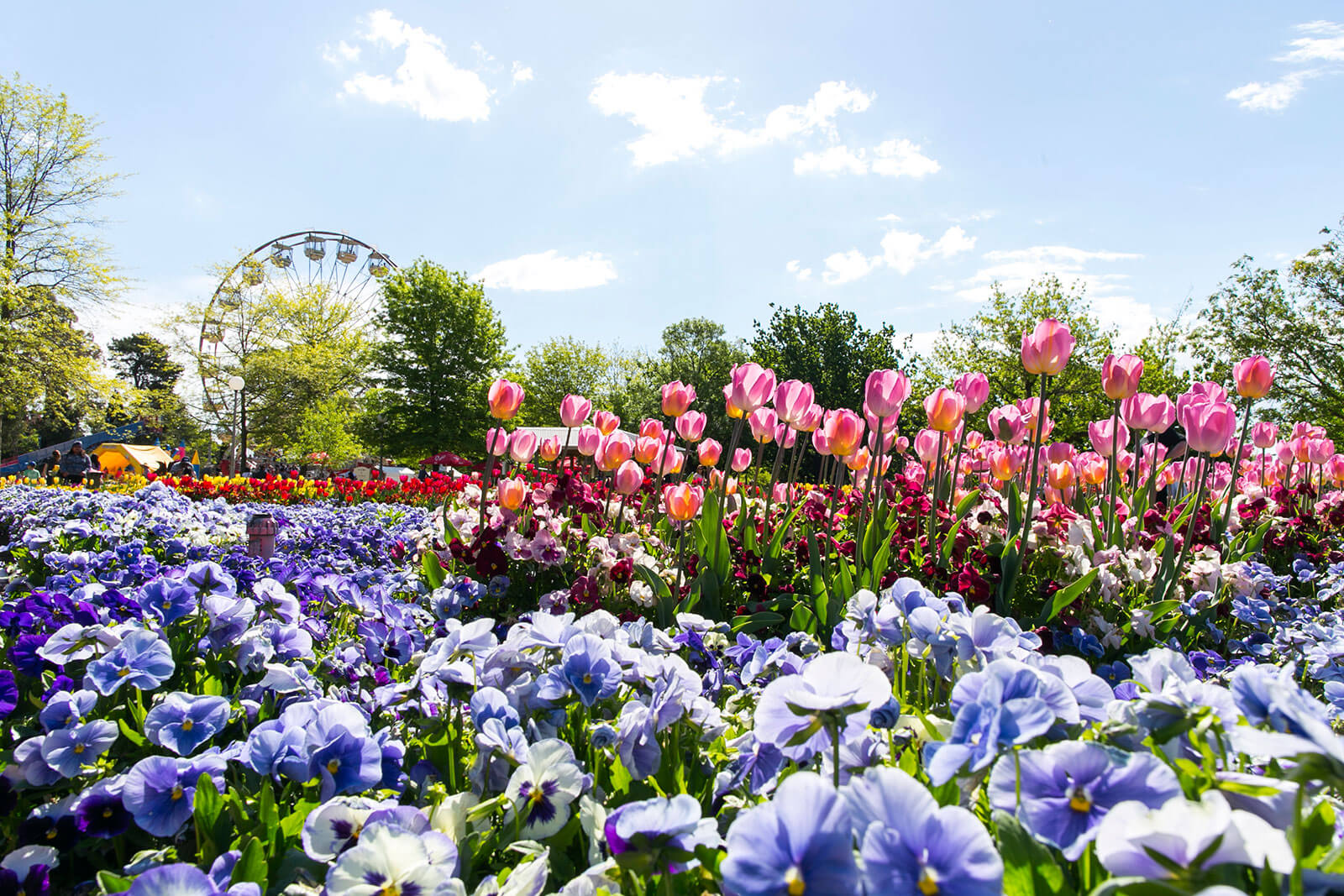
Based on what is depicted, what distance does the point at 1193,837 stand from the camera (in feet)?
2.05

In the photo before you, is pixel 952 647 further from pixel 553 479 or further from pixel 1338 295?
pixel 1338 295

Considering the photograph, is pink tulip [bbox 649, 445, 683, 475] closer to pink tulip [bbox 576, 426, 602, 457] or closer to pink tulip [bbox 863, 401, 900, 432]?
pink tulip [bbox 576, 426, 602, 457]

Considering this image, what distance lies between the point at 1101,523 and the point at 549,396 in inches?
1707

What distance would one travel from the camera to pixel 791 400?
330 centimetres

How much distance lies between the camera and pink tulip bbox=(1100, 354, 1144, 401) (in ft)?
10.9

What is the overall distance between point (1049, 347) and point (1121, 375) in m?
0.66

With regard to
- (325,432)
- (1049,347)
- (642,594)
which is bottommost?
(325,432)

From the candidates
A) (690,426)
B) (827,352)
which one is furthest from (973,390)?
(827,352)

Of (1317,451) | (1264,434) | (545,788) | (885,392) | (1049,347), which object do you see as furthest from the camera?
(1317,451)

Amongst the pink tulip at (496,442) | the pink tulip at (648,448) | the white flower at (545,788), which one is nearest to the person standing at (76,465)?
the pink tulip at (496,442)

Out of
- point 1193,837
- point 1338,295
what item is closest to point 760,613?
point 1193,837

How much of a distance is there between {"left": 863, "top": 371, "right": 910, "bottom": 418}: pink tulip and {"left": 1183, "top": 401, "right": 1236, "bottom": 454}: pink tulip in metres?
1.33

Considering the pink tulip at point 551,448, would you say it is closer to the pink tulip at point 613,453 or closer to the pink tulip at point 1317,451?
the pink tulip at point 613,453

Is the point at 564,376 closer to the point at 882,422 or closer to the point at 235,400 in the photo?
the point at 235,400
